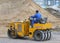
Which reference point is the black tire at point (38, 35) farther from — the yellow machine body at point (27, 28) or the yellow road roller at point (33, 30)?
the yellow machine body at point (27, 28)

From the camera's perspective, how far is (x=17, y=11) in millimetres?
39531

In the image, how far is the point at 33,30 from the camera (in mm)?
20719

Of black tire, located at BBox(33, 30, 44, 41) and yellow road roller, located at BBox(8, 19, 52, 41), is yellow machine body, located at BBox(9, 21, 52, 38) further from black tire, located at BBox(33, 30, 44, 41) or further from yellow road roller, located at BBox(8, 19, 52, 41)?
black tire, located at BBox(33, 30, 44, 41)

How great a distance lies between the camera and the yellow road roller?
66.5 feet

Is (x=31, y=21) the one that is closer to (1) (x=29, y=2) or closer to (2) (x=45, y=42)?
(2) (x=45, y=42)

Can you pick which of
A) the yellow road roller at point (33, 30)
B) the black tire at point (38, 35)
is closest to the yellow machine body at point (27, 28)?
the yellow road roller at point (33, 30)

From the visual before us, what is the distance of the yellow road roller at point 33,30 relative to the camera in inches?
798

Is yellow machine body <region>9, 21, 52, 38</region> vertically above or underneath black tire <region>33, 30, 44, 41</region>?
above

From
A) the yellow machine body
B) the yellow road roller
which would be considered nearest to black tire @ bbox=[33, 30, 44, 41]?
the yellow road roller

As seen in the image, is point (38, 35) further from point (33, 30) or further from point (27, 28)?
point (27, 28)

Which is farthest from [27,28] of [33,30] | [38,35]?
[38,35]

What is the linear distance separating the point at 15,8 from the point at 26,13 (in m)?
2.60

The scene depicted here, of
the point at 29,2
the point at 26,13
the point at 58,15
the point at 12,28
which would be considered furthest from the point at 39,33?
the point at 58,15

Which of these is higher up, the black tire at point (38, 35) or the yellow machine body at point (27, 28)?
the yellow machine body at point (27, 28)
